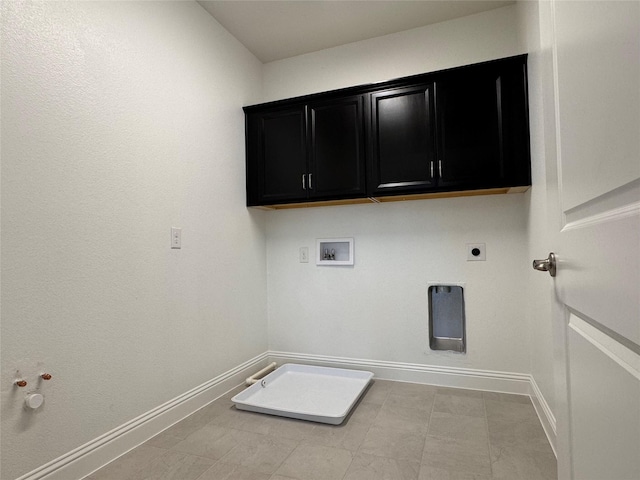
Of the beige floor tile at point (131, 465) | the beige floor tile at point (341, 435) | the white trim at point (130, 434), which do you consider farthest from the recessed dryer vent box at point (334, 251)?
the beige floor tile at point (131, 465)

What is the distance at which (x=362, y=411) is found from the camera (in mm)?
2125

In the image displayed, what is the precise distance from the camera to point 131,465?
1626 millimetres

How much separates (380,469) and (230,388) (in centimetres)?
132

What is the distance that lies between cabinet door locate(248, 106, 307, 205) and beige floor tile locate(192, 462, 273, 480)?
1706mm

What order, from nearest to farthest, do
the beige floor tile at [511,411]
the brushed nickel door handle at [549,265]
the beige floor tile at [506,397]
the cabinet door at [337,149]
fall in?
the brushed nickel door handle at [549,265]
the beige floor tile at [511,411]
the beige floor tile at [506,397]
the cabinet door at [337,149]

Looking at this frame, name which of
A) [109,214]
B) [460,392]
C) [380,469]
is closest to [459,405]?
[460,392]

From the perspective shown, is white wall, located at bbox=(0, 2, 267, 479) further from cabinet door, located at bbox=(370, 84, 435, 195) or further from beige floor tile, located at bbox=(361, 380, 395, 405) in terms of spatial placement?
cabinet door, located at bbox=(370, 84, 435, 195)

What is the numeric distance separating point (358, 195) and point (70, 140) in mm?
1658

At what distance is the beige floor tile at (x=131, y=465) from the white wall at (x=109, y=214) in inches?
6.6

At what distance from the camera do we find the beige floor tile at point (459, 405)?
2.10 meters

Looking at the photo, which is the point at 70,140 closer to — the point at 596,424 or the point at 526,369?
the point at 596,424

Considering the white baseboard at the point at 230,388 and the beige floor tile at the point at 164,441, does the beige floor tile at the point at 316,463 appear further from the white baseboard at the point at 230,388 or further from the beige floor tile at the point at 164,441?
the white baseboard at the point at 230,388

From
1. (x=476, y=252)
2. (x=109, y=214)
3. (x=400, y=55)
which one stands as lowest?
(x=476, y=252)

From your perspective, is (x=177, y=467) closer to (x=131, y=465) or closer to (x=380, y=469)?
(x=131, y=465)
